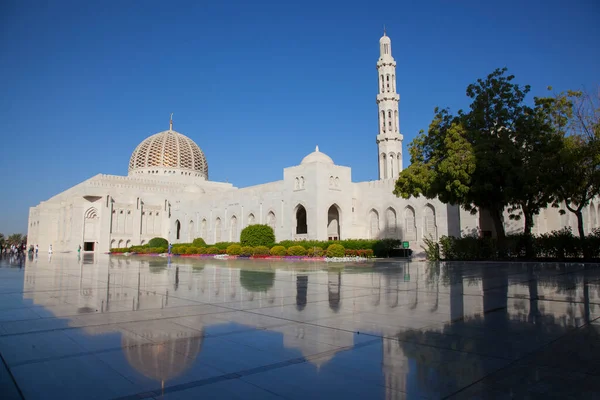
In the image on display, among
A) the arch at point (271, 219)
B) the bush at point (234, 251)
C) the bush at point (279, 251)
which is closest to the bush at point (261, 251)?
the bush at point (279, 251)

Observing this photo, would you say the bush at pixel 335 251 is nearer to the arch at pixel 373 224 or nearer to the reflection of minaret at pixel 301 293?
the arch at pixel 373 224

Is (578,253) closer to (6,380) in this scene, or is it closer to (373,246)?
(373,246)

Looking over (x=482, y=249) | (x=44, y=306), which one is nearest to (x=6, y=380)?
(x=44, y=306)

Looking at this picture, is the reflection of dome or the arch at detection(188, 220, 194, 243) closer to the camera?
the reflection of dome

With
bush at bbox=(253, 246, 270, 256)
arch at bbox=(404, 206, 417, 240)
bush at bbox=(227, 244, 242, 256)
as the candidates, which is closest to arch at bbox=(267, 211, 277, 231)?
bush at bbox=(227, 244, 242, 256)

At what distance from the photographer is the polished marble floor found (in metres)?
2.76

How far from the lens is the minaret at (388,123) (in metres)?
37.1

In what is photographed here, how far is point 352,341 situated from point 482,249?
15.5 m

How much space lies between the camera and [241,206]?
39.7 m

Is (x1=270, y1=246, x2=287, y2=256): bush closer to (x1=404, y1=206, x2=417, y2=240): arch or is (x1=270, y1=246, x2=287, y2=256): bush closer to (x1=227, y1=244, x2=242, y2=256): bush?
(x1=227, y1=244, x2=242, y2=256): bush

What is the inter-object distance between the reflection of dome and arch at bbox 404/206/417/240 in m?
27.3

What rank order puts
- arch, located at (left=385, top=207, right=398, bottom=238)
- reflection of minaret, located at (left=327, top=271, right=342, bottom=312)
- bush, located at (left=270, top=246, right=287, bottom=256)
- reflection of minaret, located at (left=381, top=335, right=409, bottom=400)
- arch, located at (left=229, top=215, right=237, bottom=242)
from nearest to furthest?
reflection of minaret, located at (left=381, top=335, right=409, bottom=400) → reflection of minaret, located at (left=327, top=271, right=342, bottom=312) → bush, located at (left=270, top=246, right=287, bottom=256) → arch, located at (left=385, top=207, right=398, bottom=238) → arch, located at (left=229, top=215, right=237, bottom=242)

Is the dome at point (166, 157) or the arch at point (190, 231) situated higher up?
the dome at point (166, 157)

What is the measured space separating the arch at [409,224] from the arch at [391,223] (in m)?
0.84
